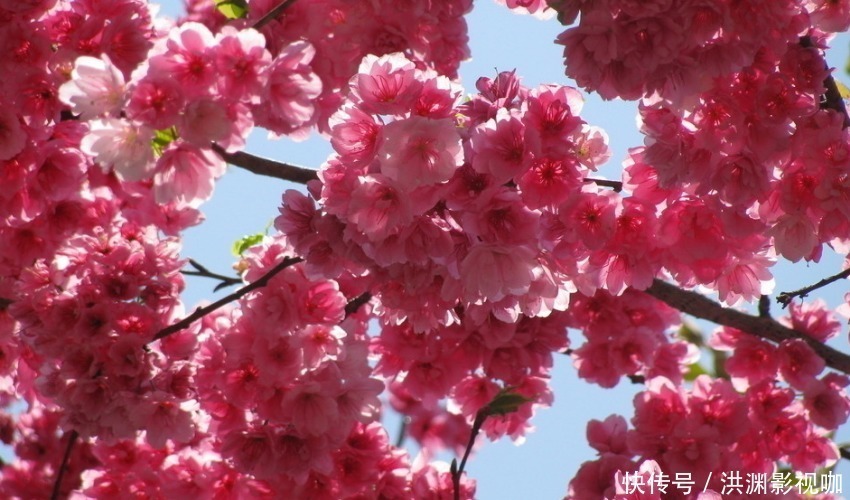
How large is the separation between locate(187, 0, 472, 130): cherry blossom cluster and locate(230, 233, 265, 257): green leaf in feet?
2.33

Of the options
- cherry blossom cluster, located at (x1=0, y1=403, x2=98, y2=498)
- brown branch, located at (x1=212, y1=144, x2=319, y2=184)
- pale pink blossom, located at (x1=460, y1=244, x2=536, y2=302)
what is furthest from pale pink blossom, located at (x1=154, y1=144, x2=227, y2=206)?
cherry blossom cluster, located at (x1=0, y1=403, x2=98, y2=498)

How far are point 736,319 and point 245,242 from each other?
1700 mm

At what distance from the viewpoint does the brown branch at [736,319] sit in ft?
10.0

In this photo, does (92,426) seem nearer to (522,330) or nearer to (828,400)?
(522,330)

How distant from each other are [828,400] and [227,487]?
6.35 feet

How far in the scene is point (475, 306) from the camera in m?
2.35

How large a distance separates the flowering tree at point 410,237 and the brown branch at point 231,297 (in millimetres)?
11

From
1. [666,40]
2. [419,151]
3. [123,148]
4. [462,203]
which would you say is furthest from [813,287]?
[123,148]

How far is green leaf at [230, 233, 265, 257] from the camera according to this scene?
345cm

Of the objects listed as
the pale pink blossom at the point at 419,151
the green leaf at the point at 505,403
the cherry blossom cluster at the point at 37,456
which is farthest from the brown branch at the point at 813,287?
the cherry blossom cluster at the point at 37,456

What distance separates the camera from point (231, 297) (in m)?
2.59

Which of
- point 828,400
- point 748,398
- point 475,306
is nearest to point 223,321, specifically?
point 475,306

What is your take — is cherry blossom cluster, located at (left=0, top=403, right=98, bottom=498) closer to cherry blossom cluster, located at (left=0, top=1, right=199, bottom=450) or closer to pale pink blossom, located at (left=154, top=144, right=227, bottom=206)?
cherry blossom cluster, located at (left=0, top=1, right=199, bottom=450)

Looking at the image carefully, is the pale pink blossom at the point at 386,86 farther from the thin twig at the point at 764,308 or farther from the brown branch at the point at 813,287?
the thin twig at the point at 764,308
